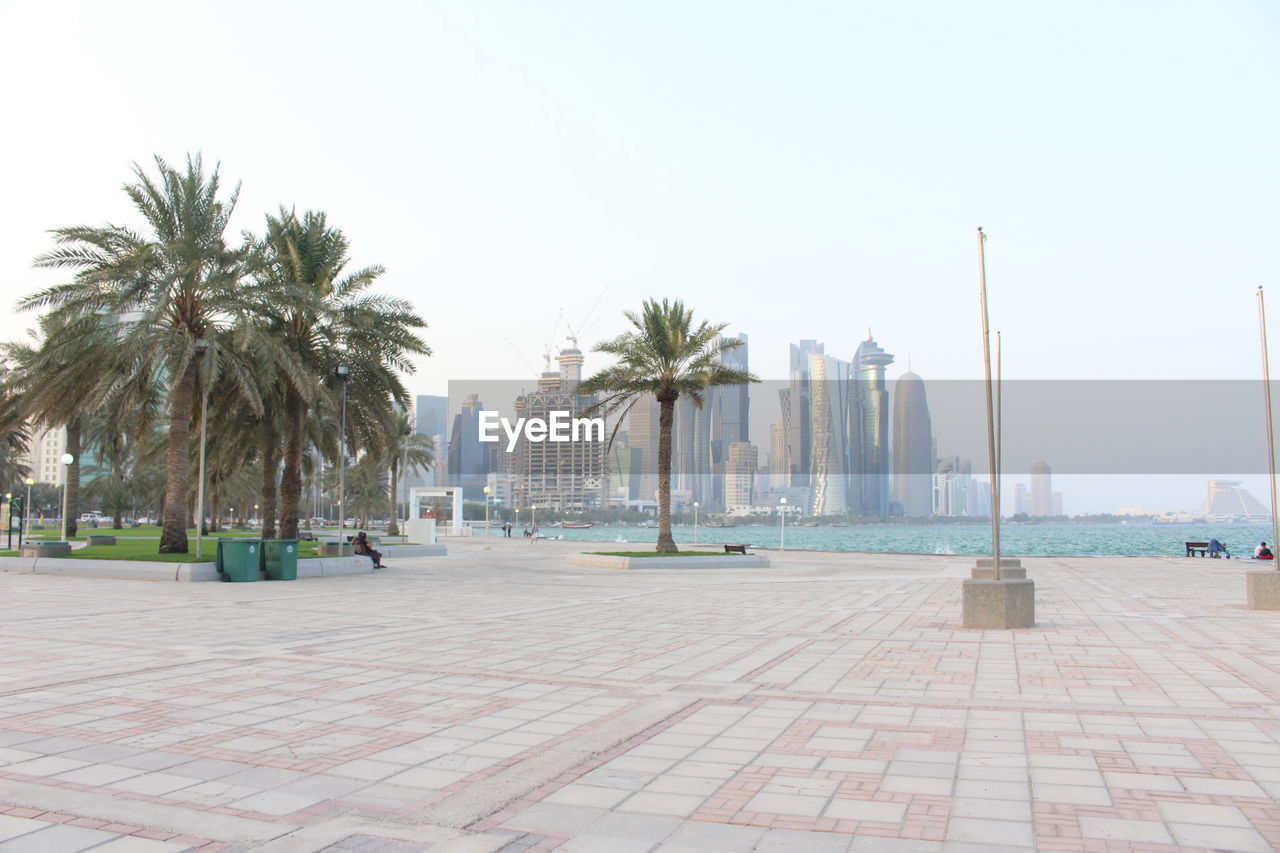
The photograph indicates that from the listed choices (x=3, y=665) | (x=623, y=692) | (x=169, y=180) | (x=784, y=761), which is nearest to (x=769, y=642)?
(x=623, y=692)

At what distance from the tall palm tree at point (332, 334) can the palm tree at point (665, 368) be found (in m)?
6.22

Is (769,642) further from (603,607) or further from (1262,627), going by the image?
(1262,627)

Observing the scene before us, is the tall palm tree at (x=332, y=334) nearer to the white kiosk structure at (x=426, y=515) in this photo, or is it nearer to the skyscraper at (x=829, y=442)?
the white kiosk structure at (x=426, y=515)

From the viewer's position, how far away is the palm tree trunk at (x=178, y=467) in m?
23.5

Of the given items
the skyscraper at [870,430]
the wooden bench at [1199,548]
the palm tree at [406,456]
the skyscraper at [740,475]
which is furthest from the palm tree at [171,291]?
the skyscraper at [870,430]

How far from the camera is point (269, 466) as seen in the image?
29109mm

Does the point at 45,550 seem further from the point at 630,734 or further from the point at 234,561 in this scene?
the point at 630,734

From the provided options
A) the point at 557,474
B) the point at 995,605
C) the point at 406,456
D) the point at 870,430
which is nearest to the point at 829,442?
the point at 870,430

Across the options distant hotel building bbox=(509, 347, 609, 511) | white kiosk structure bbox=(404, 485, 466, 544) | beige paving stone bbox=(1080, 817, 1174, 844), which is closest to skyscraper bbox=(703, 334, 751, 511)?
distant hotel building bbox=(509, 347, 609, 511)

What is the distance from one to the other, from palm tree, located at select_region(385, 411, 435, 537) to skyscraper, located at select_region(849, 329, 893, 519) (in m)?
110

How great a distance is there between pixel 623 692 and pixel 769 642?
373cm

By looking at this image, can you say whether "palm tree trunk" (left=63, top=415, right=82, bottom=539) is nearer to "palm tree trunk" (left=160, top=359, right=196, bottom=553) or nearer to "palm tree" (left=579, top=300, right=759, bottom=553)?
"palm tree trunk" (left=160, top=359, right=196, bottom=553)

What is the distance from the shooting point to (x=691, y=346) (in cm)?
3056

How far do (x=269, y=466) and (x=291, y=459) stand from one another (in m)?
1.76
